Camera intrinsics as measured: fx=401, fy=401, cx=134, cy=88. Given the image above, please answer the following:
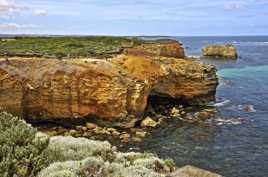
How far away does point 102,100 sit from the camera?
41.1m

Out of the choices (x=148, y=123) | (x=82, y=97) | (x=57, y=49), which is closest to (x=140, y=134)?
(x=148, y=123)

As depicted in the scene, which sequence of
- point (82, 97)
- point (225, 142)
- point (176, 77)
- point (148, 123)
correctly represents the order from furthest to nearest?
point (176, 77) < point (148, 123) < point (82, 97) < point (225, 142)

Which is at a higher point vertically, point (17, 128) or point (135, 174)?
point (17, 128)

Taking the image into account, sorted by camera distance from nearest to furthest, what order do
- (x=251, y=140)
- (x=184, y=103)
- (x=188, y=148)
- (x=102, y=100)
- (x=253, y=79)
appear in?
(x=188, y=148) → (x=251, y=140) → (x=102, y=100) → (x=184, y=103) → (x=253, y=79)

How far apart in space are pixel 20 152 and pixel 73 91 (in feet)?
104

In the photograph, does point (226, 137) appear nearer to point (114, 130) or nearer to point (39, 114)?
point (114, 130)

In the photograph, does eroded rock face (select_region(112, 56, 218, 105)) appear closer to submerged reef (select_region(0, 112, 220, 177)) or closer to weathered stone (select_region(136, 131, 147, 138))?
weathered stone (select_region(136, 131, 147, 138))

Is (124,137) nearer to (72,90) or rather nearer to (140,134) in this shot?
(140,134)

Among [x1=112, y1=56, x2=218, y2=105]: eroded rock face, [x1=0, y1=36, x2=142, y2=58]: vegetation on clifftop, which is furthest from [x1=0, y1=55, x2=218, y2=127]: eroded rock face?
[x1=0, y1=36, x2=142, y2=58]: vegetation on clifftop

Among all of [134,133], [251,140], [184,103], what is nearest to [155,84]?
[184,103]

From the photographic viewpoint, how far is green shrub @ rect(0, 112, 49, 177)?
360 inches

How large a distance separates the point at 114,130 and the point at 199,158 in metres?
10.5

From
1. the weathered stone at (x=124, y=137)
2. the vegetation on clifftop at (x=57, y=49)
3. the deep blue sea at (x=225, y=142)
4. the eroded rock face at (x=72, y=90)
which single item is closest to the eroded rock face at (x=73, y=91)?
the eroded rock face at (x=72, y=90)

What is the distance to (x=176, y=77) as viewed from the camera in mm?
51594
